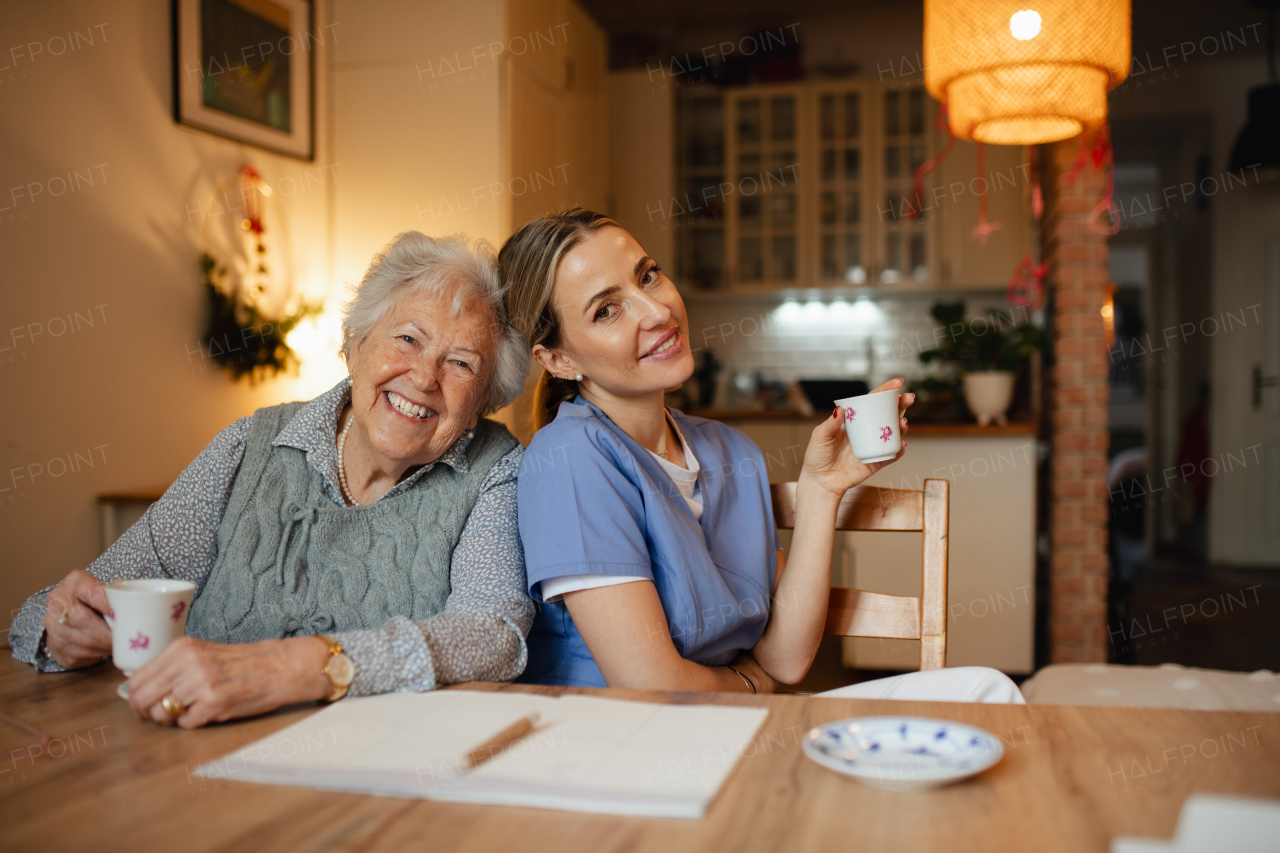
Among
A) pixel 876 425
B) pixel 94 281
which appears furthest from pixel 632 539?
pixel 94 281

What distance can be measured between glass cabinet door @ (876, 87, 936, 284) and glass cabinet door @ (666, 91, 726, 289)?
0.92 m

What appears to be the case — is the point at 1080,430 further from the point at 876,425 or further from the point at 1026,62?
the point at 876,425

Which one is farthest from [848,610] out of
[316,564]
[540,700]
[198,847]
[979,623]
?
[979,623]

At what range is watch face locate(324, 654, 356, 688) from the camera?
89 cm

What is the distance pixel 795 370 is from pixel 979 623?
2.56 meters

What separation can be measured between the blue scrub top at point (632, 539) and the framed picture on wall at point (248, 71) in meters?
2.12

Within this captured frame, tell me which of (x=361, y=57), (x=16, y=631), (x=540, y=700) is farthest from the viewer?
(x=361, y=57)

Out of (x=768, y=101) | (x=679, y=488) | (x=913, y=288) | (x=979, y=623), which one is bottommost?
(x=979, y=623)

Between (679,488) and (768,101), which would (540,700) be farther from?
(768,101)

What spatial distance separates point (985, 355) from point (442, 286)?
250cm

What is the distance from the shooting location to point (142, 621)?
0.86 metres

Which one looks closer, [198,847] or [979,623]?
[198,847]

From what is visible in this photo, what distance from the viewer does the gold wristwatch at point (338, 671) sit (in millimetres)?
892

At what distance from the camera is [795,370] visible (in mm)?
5598
